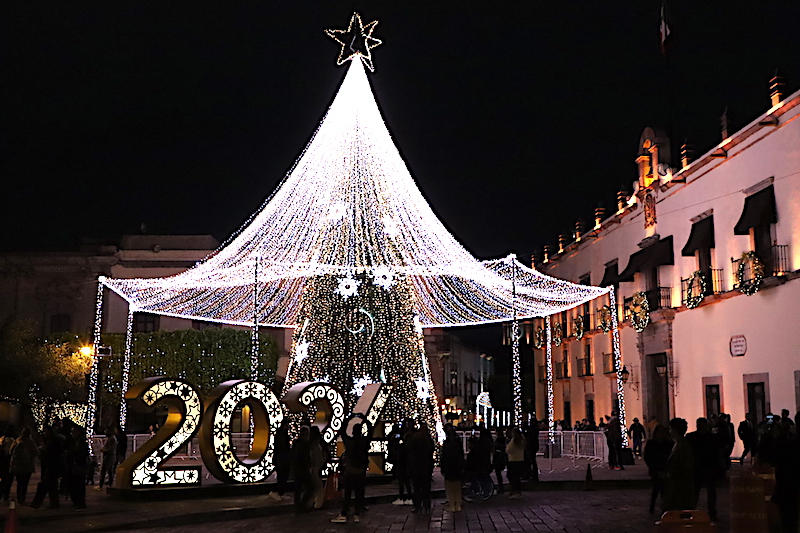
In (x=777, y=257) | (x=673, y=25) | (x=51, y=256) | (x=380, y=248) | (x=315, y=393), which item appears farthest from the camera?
(x=51, y=256)

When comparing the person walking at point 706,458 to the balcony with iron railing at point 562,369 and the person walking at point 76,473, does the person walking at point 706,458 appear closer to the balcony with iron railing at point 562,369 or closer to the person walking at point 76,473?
the person walking at point 76,473

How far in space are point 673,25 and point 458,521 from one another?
23238 mm

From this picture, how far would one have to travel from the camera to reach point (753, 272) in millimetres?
23719

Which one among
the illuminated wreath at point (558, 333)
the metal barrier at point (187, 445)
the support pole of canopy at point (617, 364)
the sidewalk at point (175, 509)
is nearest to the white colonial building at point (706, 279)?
the illuminated wreath at point (558, 333)

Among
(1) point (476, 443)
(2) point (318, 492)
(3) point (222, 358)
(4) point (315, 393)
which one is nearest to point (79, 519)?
(2) point (318, 492)

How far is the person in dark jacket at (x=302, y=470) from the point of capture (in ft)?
44.8

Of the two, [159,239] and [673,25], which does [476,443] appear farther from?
[159,239]

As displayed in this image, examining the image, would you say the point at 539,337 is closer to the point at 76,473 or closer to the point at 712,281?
the point at 712,281

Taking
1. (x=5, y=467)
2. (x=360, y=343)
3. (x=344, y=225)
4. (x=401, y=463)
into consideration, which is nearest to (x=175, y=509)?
(x=5, y=467)

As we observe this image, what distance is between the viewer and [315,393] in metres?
17.2

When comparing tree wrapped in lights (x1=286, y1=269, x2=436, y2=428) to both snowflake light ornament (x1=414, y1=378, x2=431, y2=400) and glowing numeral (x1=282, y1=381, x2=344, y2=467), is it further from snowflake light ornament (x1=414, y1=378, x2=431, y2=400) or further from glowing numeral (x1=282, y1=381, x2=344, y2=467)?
glowing numeral (x1=282, y1=381, x2=344, y2=467)

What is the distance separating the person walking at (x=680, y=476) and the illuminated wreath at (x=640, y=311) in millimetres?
21899

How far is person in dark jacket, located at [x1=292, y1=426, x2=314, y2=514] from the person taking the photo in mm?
13664

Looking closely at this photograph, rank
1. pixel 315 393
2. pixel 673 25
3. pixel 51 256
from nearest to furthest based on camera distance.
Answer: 1. pixel 315 393
2. pixel 673 25
3. pixel 51 256
